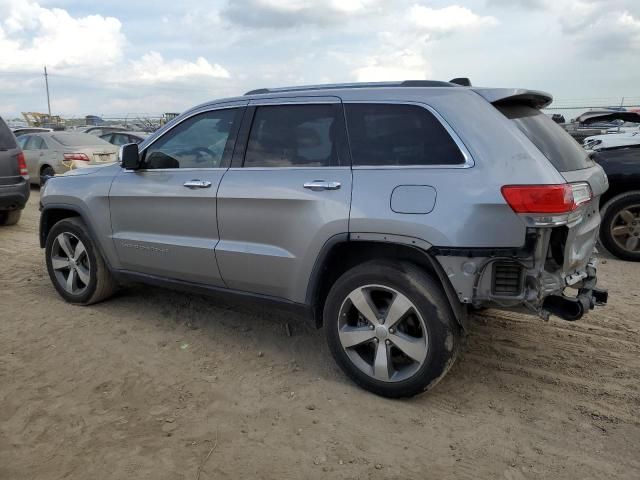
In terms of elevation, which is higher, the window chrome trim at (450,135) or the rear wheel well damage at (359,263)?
the window chrome trim at (450,135)

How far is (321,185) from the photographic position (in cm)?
338

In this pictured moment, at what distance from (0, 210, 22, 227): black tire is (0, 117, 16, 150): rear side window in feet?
4.03

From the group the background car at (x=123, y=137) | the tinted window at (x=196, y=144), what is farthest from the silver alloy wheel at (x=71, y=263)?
the background car at (x=123, y=137)

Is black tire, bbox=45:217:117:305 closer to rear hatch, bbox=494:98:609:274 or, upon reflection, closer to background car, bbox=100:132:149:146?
rear hatch, bbox=494:98:609:274

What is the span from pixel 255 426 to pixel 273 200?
138 cm

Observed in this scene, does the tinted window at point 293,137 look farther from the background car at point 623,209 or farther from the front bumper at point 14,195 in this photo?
the front bumper at point 14,195

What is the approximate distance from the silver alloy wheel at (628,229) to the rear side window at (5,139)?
27.2 feet

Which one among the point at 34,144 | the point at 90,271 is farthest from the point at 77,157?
the point at 90,271

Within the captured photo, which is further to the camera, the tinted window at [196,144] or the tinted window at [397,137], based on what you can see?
the tinted window at [196,144]

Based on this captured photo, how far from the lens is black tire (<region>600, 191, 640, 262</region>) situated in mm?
6426

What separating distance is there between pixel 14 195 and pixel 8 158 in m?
0.54

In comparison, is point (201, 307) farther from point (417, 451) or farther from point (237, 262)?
point (417, 451)

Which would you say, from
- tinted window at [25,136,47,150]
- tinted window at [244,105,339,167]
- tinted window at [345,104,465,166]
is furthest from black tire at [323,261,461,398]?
tinted window at [25,136,47,150]

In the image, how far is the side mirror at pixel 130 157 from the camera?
14.1 ft
